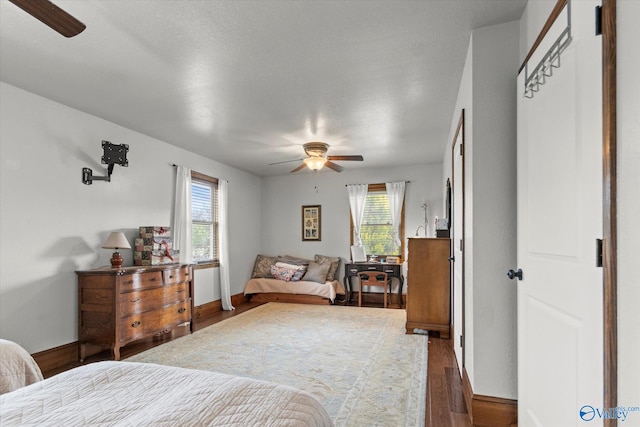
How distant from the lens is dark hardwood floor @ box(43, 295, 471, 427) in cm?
230

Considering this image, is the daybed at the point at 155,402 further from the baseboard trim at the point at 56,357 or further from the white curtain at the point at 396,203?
the white curtain at the point at 396,203

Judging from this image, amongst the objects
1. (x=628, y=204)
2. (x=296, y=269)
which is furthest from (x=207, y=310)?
(x=628, y=204)

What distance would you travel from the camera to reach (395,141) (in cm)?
484

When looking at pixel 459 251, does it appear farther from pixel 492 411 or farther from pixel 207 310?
pixel 207 310

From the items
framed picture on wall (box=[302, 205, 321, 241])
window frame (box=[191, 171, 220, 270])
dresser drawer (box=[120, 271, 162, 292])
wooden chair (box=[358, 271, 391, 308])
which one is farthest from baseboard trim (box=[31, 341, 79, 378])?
framed picture on wall (box=[302, 205, 321, 241])

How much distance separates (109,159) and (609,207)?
162 inches

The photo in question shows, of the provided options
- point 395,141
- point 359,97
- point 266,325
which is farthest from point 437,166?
point 266,325

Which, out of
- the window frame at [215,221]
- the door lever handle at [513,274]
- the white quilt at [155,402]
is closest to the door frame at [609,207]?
the door lever handle at [513,274]

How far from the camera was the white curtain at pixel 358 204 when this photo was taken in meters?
6.71

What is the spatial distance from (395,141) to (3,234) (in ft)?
14.2

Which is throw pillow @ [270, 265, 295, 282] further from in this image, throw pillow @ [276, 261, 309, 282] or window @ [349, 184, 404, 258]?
window @ [349, 184, 404, 258]

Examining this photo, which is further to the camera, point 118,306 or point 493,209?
point 118,306

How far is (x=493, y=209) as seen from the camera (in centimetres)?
222

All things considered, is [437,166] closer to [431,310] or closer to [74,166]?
[431,310]
